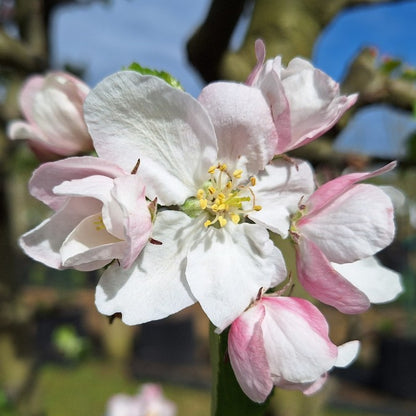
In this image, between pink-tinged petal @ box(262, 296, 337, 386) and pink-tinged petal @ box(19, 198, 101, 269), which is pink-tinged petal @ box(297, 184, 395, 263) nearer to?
pink-tinged petal @ box(262, 296, 337, 386)

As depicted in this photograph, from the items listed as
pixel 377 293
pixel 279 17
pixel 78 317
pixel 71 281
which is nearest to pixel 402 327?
pixel 78 317

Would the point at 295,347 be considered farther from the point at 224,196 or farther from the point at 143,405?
the point at 143,405

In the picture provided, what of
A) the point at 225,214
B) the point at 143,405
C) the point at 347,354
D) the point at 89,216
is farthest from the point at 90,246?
the point at 143,405

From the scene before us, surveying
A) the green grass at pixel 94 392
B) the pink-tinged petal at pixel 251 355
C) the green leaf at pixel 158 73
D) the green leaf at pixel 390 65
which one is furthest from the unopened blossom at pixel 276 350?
the green grass at pixel 94 392

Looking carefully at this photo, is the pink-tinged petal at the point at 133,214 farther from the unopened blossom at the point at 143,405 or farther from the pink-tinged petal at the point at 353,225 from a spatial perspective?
the unopened blossom at the point at 143,405

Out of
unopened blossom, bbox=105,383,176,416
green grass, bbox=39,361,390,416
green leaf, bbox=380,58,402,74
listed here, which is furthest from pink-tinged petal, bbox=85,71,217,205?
green grass, bbox=39,361,390,416

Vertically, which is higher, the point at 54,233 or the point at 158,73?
the point at 158,73
